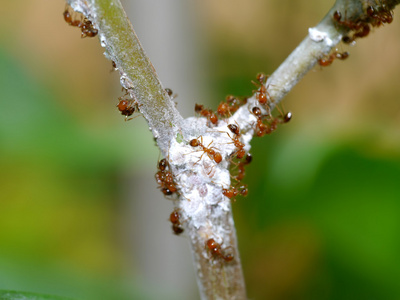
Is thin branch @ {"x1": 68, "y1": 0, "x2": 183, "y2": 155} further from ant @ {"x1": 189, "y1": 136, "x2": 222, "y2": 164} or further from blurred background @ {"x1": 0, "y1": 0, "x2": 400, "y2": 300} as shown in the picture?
blurred background @ {"x1": 0, "y1": 0, "x2": 400, "y2": 300}

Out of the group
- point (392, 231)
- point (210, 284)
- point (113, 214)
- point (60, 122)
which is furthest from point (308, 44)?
point (113, 214)

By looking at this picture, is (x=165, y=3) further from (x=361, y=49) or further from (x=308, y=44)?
(x=308, y=44)

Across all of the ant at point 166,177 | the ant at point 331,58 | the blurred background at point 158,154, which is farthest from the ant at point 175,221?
the ant at point 331,58

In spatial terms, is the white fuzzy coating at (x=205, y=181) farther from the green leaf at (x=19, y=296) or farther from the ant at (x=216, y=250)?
the green leaf at (x=19, y=296)

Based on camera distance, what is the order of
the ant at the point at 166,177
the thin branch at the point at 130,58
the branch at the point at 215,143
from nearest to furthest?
the thin branch at the point at 130,58 → the branch at the point at 215,143 → the ant at the point at 166,177

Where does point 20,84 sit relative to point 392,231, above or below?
above

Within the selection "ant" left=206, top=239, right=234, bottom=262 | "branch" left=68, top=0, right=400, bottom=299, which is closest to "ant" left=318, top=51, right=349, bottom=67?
"branch" left=68, top=0, right=400, bottom=299
